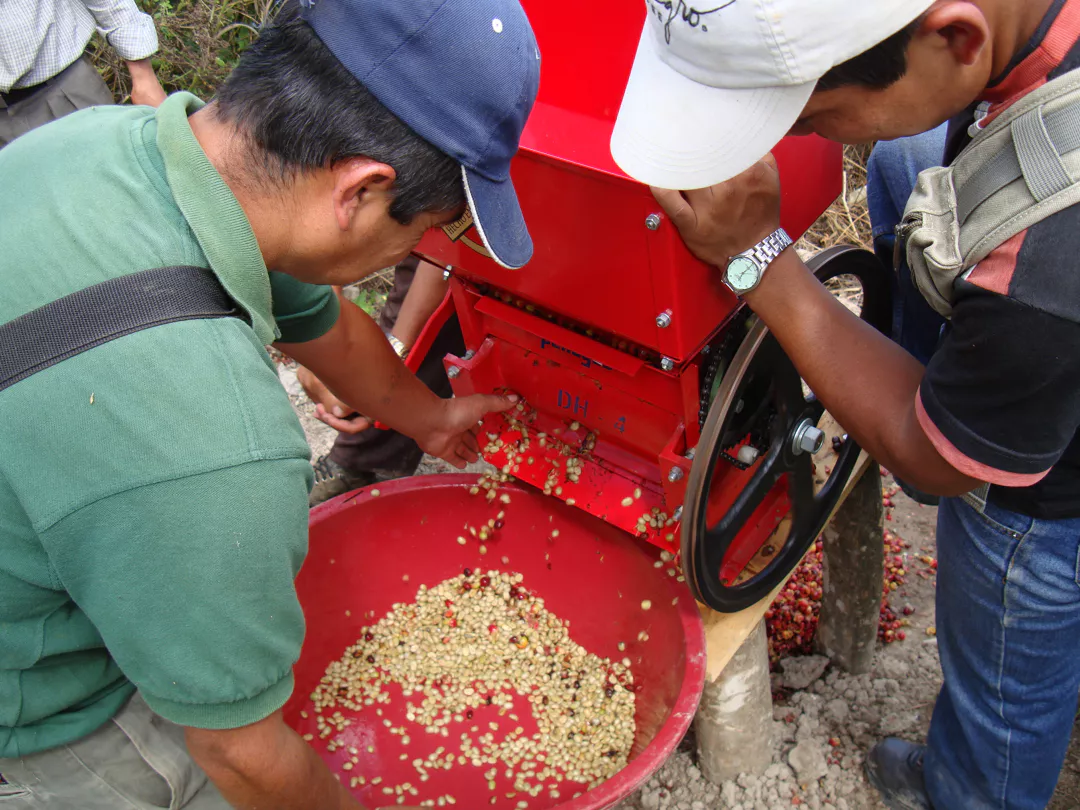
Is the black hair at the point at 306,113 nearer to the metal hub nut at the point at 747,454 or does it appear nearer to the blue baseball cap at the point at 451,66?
the blue baseball cap at the point at 451,66

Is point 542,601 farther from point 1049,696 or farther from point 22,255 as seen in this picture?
point 22,255

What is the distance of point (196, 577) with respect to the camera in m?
1.05

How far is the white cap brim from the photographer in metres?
1.22

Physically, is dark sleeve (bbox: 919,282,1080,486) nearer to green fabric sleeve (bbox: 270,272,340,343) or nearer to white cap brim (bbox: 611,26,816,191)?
white cap brim (bbox: 611,26,816,191)

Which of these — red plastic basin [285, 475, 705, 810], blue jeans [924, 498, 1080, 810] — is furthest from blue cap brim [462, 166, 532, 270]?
blue jeans [924, 498, 1080, 810]

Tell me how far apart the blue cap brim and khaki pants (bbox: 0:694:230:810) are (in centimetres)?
98

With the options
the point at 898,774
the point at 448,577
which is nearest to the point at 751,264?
the point at 448,577

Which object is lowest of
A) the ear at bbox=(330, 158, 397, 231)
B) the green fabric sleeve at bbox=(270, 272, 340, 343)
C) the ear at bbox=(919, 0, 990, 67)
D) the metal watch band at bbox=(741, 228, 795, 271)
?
the green fabric sleeve at bbox=(270, 272, 340, 343)

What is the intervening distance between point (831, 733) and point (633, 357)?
1.50 m

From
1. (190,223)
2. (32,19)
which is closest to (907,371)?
(190,223)

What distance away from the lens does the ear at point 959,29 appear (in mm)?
1080

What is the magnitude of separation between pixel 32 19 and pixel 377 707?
2754mm

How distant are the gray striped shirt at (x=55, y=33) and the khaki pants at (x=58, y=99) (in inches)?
1.7

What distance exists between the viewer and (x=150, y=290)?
1.06m
